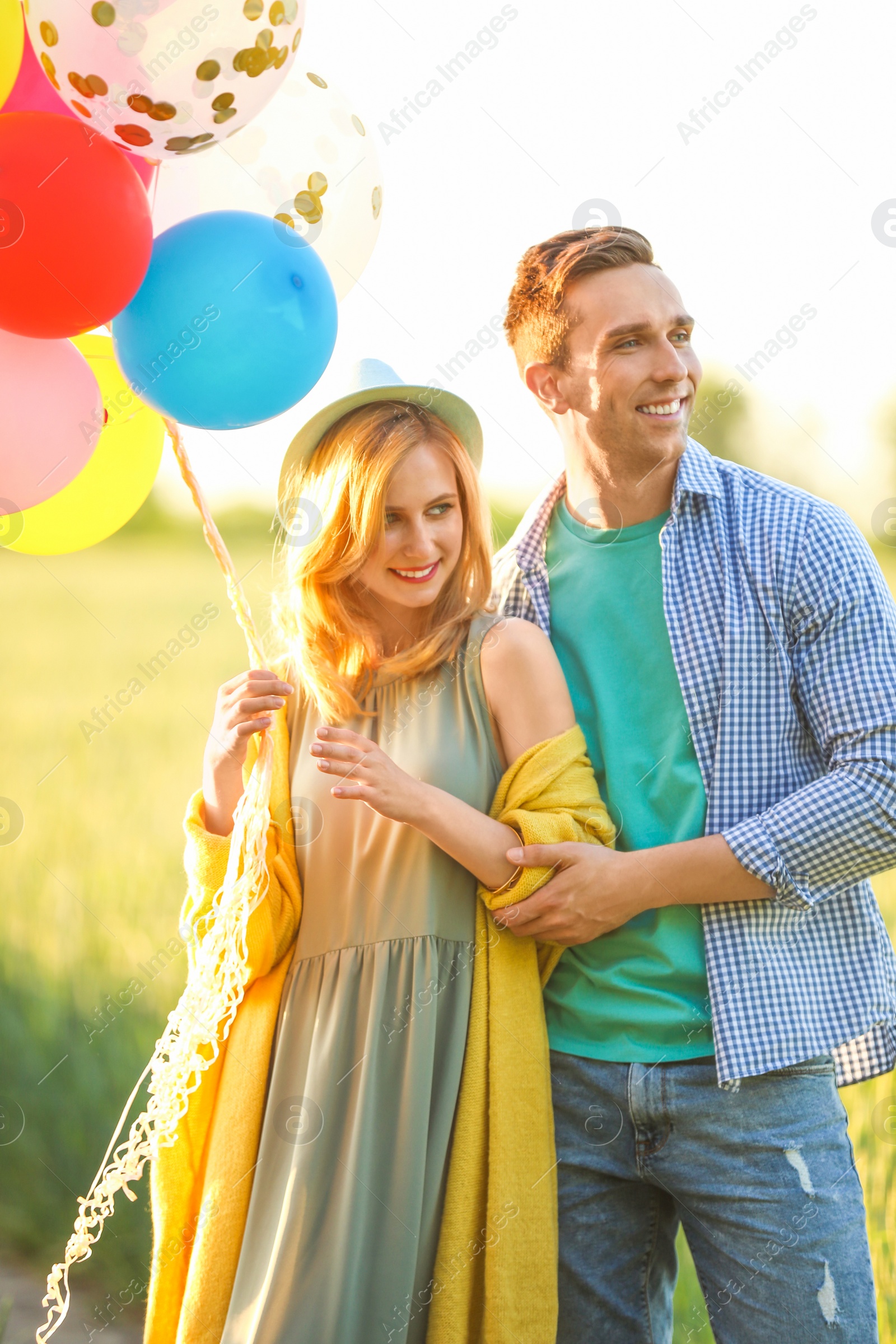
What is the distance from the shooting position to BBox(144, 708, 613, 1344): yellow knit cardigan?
4.63 ft

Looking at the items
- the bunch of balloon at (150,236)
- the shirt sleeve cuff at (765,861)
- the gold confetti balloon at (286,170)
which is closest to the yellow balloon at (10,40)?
the bunch of balloon at (150,236)

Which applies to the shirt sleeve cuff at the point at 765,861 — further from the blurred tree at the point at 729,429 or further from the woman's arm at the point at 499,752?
the blurred tree at the point at 729,429

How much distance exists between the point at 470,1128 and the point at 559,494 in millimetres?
1085

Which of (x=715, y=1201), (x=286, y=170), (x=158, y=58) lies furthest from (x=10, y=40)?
(x=715, y=1201)

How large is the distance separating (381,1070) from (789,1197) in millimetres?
580

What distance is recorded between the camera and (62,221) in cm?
117

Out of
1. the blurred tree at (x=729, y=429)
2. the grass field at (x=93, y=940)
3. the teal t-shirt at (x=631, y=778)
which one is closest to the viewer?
the teal t-shirt at (x=631, y=778)

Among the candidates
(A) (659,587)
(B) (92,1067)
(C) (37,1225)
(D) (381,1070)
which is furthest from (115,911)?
(A) (659,587)

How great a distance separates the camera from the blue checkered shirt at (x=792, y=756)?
1.43 metres

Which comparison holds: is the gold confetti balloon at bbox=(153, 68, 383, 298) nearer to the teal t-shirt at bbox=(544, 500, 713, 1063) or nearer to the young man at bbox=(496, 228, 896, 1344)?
the young man at bbox=(496, 228, 896, 1344)

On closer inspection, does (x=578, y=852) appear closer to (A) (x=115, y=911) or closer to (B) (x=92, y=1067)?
(B) (x=92, y=1067)

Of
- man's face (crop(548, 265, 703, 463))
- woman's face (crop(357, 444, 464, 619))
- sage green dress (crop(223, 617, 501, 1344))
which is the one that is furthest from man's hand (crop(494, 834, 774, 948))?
man's face (crop(548, 265, 703, 463))

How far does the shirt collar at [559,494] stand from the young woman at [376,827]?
0.15 m

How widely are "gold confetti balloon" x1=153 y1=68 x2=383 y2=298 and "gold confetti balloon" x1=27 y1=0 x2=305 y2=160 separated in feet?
0.63
